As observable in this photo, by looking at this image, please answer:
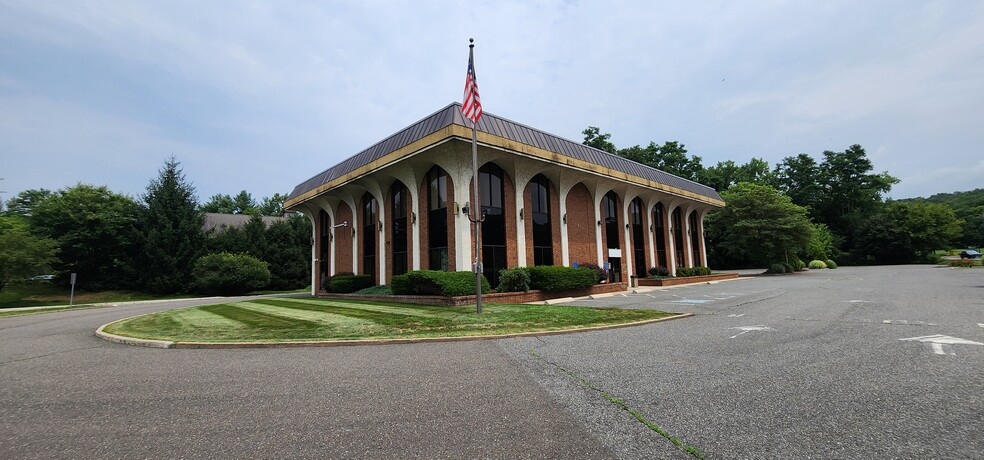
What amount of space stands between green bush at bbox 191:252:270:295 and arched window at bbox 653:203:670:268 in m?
38.1

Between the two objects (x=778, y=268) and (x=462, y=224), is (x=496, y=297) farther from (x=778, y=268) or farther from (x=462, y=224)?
(x=778, y=268)

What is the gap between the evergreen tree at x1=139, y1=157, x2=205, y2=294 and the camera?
4084 cm

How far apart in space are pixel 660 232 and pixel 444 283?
25.4m

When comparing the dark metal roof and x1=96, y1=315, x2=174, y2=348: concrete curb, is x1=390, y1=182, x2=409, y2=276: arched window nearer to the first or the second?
the dark metal roof

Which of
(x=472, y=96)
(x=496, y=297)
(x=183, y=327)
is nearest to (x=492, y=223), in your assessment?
(x=496, y=297)

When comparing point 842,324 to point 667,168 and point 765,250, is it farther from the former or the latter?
point 667,168

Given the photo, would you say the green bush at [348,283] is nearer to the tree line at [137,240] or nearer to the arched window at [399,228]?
the arched window at [399,228]

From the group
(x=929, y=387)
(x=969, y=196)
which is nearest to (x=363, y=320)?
(x=929, y=387)

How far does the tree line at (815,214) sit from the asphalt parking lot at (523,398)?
3913 centimetres

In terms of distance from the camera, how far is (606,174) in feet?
83.7

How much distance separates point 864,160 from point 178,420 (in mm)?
93428

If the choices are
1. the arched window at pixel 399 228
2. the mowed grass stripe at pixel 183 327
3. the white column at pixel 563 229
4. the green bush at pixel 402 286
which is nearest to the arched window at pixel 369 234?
the arched window at pixel 399 228

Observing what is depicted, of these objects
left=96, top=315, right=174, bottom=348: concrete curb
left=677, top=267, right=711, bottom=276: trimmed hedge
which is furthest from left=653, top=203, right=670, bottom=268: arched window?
left=96, top=315, right=174, bottom=348: concrete curb

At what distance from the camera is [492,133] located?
2038 centimetres
